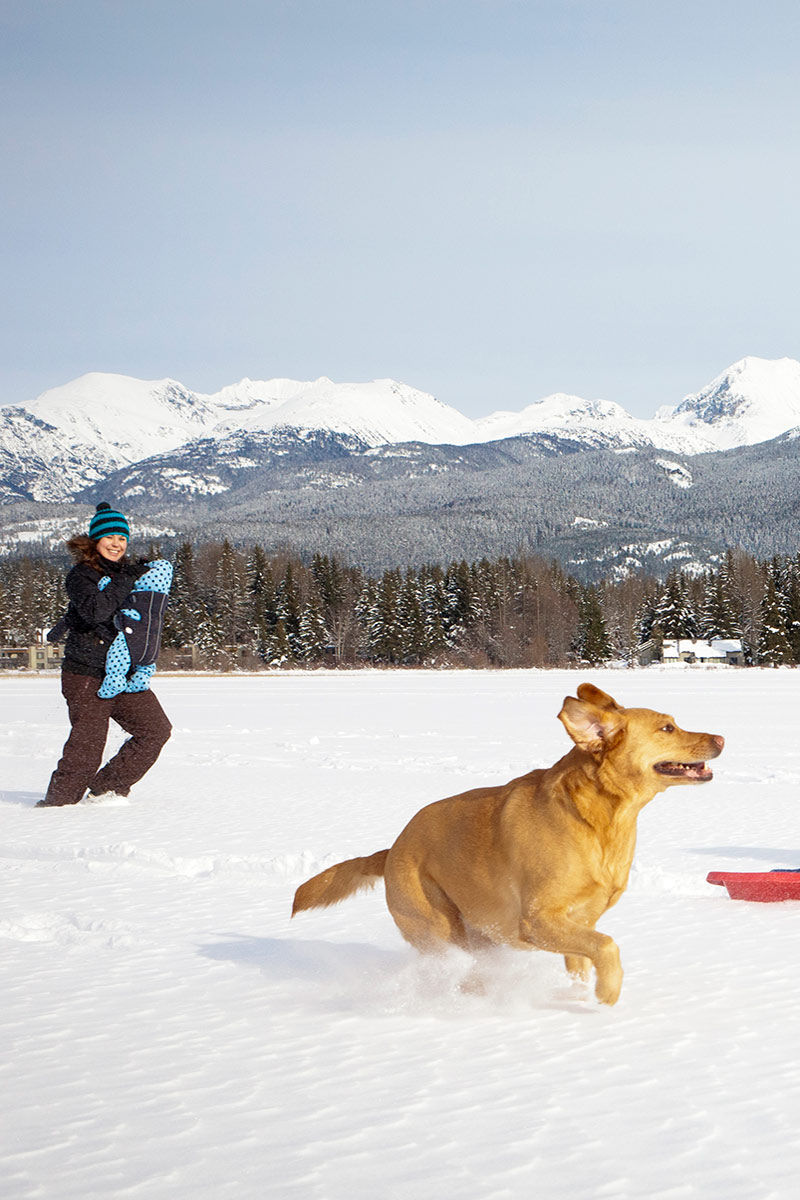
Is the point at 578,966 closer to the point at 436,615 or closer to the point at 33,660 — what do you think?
the point at 33,660

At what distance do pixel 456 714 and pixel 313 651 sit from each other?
220 feet

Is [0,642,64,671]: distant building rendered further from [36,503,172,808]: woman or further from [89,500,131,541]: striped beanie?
[89,500,131,541]: striped beanie

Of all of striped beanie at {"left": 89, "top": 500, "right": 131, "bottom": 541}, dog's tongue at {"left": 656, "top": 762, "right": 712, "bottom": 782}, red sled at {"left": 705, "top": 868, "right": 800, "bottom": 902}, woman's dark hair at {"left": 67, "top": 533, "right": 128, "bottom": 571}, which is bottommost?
red sled at {"left": 705, "top": 868, "right": 800, "bottom": 902}

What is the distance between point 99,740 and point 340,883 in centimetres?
556

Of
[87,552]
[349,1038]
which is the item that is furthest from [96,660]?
[349,1038]

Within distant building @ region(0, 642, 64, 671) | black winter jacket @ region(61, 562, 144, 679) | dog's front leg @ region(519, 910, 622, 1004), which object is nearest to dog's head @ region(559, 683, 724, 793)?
dog's front leg @ region(519, 910, 622, 1004)

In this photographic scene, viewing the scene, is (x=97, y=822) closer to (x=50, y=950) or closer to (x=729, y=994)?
(x=50, y=950)

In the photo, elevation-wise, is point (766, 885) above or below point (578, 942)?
below

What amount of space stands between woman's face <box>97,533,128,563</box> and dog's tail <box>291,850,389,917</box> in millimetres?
5520

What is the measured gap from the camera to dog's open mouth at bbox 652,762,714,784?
14.6 feet

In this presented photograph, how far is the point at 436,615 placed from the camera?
96.5m

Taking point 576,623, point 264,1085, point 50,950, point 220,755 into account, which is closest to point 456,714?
point 220,755

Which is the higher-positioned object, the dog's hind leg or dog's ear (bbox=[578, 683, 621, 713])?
dog's ear (bbox=[578, 683, 621, 713])

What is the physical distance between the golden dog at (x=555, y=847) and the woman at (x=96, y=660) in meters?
5.27
